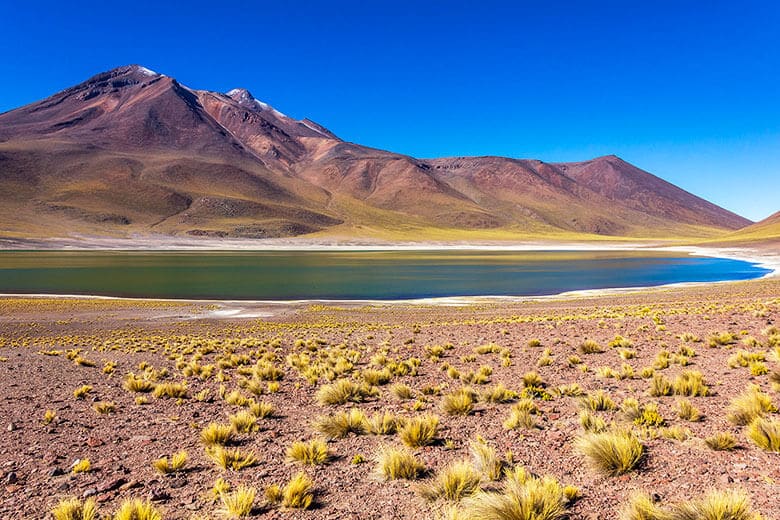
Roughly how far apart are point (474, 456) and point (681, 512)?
2.23 metres

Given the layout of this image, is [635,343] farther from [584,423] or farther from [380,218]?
[380,218]

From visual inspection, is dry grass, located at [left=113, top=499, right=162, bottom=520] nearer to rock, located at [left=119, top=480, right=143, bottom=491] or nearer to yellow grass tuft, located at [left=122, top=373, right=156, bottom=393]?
rock, located at [left=119, top=480, right=143, bottom=491]

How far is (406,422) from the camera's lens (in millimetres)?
7082

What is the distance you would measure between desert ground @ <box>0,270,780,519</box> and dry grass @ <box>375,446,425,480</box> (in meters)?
0.02

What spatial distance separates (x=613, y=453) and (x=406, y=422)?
278cm

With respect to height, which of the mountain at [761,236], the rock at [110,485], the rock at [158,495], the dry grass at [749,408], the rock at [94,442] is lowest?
the rock at [94,442]

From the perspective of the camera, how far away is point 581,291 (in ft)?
123

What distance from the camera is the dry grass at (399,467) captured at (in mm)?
5434

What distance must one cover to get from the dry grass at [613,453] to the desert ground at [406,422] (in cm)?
3

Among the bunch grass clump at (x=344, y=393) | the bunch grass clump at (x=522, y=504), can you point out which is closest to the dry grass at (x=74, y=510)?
the bunch grass clump at (x=522, y=504)

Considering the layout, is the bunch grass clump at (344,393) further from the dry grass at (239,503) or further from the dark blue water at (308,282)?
the dark blue water at (308,282)

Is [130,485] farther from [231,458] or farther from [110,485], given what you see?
[231,458]

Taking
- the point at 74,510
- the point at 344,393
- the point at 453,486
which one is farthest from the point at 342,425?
the point at 74,510

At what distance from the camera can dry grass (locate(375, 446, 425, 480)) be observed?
543 cm
